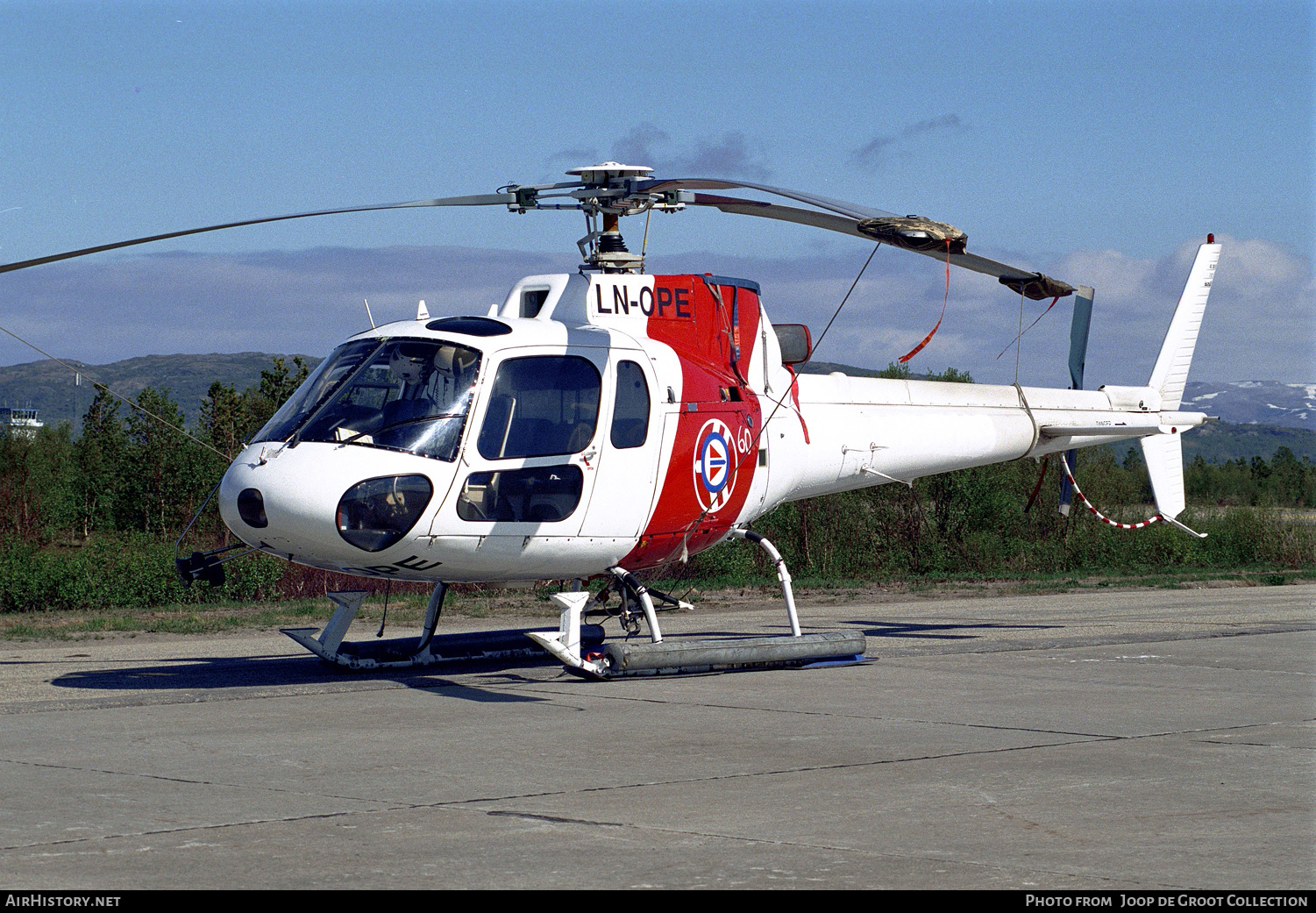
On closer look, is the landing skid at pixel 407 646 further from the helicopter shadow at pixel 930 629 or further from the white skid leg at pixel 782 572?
the helicopter shadow at pixel 930 629

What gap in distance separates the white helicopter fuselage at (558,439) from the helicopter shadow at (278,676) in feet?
3.50

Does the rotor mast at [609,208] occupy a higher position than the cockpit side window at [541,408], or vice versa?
the rotor mast at [609,208]

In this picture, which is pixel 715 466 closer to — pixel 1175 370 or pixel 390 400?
pixel 390 400

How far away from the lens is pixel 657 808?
6.99m

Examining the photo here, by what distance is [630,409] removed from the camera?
12.5 metres

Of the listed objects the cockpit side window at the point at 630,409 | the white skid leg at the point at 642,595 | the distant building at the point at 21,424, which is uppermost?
the distant building at the point at 21,424

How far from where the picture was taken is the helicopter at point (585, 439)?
10969mm

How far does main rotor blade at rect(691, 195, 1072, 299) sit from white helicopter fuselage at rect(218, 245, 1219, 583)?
1043 millimetres

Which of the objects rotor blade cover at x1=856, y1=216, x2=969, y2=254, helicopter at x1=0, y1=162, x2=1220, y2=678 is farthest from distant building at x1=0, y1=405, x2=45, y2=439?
rotor blade cover at x1=856, y1=216, x2=969, y2=254

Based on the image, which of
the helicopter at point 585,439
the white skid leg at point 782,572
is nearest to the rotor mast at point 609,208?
the helicopter at point 585,439

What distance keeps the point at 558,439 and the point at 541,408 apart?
31 cm

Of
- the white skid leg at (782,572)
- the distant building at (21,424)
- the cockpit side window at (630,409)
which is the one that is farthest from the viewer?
the distant building at (21,424)

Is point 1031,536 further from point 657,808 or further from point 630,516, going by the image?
point 657,808

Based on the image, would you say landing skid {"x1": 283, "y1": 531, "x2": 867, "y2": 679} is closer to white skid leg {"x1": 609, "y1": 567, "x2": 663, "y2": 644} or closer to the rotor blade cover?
white skid leg {"x1": 609, "y1": 567, "x2": 663, "y2": 644}
